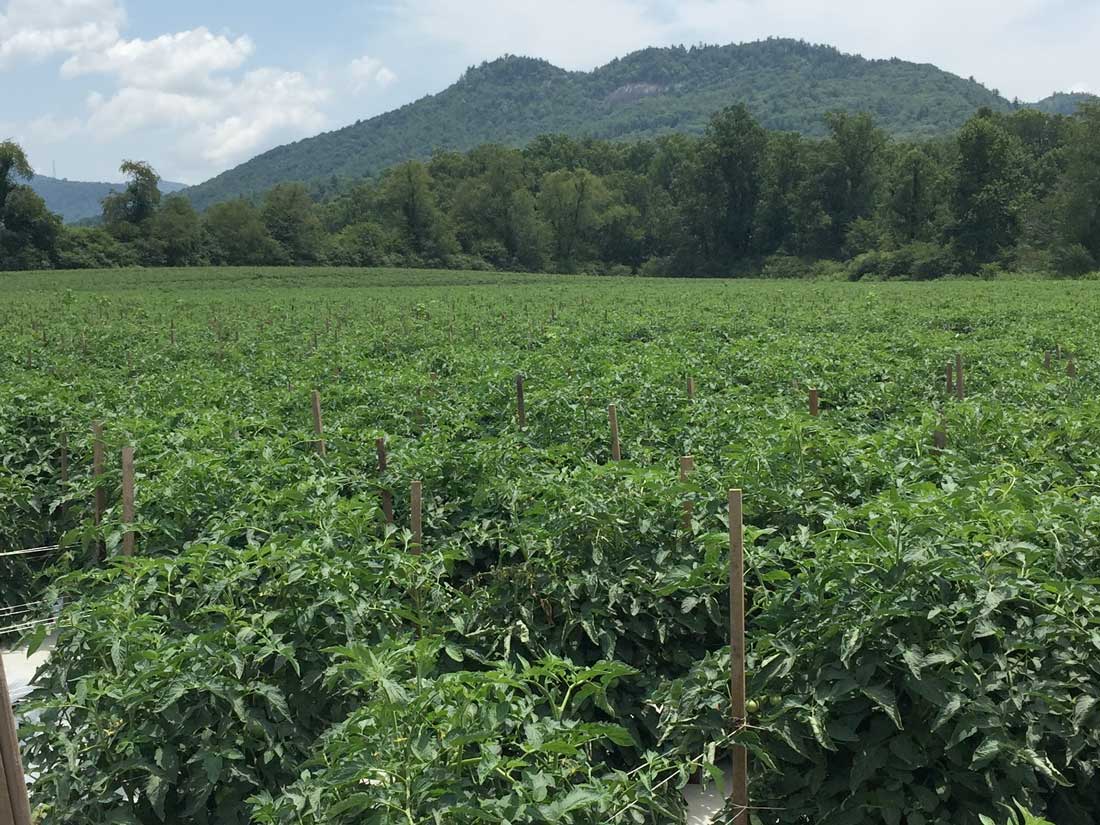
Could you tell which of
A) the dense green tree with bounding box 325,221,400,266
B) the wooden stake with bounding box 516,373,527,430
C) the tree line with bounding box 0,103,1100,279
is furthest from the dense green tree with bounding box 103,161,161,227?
the wooden stake with bounding box 516,373,527,430

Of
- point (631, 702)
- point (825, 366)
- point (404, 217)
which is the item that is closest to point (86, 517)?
point (631, 702)

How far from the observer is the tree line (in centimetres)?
6253

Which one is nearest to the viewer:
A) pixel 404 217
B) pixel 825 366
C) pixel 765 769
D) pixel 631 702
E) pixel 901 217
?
pixel 765 769

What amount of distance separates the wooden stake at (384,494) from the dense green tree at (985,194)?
206 feet

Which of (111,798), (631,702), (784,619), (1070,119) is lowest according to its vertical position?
(631,702)

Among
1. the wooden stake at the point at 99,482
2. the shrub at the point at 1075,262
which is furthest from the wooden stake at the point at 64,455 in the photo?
the shrub at the point at 1075,262

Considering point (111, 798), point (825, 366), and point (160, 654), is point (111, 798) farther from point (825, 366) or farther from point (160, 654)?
point (825, 366)

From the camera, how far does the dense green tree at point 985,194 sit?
6250 cm

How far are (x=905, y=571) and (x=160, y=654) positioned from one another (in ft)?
10.4

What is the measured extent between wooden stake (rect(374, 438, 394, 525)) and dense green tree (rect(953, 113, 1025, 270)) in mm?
62834

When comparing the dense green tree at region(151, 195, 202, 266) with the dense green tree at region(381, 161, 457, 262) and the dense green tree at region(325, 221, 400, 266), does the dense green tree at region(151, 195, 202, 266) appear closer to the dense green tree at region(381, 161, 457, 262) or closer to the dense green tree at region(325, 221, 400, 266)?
the dense green tree at region(325, 221, 400, 266)

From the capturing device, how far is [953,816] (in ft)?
11.9

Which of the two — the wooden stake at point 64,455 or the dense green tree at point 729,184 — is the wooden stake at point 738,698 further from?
the dense green tree at point 729,184

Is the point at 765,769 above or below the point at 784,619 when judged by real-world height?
below
